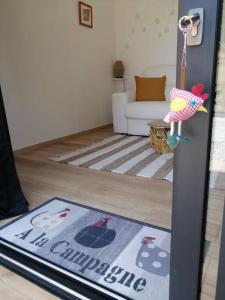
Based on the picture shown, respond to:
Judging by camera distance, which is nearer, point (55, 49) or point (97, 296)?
point (97, 296)

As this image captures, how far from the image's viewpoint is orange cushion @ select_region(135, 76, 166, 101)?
3.35 meters

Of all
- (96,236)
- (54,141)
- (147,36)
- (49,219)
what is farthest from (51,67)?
(96,236)

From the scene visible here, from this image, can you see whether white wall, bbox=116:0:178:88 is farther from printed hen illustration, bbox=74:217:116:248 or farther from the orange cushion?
printed hen illustration, bbox=74:217:116:248

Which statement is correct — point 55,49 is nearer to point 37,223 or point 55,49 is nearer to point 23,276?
point 37,223

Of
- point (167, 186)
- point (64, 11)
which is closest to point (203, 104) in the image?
point (167, 186)

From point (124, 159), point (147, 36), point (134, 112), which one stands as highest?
point (147, 36)

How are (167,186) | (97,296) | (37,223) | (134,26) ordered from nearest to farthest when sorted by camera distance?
(97,296) < (37,223) < (167,186) < (134,26)

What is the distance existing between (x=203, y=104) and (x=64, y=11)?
302cm

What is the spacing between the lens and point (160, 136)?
7.93 ft

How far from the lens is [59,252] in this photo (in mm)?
1096

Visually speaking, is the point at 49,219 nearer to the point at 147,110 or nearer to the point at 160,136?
the point at 160,136

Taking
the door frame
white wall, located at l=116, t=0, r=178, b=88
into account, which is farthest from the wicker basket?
the door frame

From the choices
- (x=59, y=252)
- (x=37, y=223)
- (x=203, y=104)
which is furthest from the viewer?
(x=37, y=223)

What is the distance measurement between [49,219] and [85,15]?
2889mm
